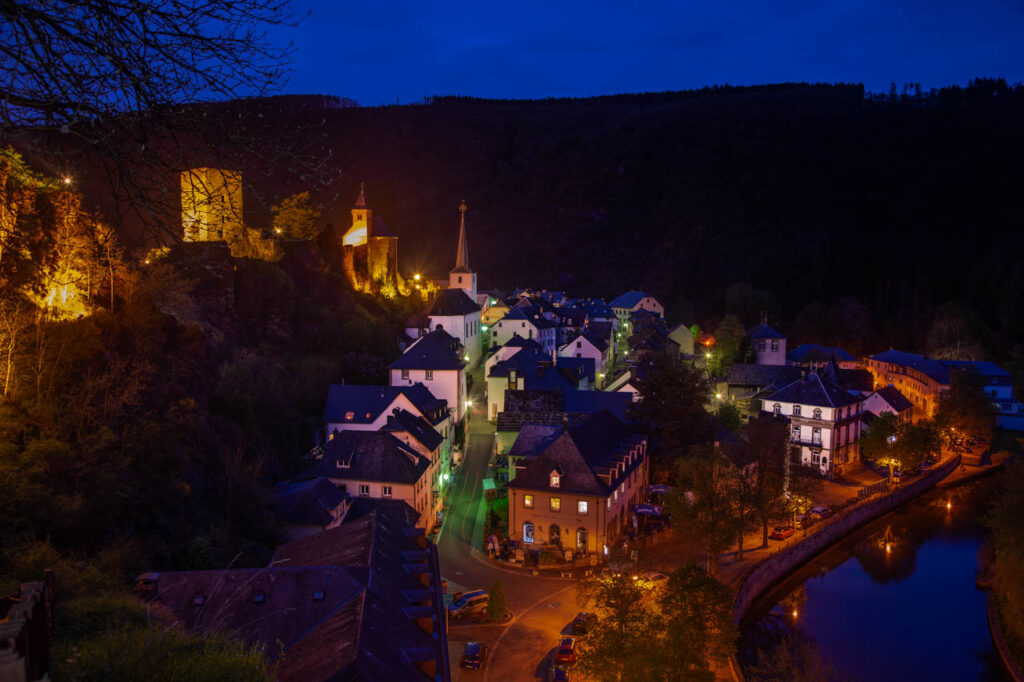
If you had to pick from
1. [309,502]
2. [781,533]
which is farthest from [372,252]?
[781,533]

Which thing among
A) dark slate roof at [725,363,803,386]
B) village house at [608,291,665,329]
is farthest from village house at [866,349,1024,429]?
village house at [608,291,665,329]

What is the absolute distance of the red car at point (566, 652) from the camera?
1912 cm

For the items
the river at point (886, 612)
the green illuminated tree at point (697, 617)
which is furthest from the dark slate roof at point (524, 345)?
the green illuminated tree at point (697, 617)

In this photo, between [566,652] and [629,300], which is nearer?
[566,652]

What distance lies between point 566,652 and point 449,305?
121ft

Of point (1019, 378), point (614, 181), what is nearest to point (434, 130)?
point (614, 181)

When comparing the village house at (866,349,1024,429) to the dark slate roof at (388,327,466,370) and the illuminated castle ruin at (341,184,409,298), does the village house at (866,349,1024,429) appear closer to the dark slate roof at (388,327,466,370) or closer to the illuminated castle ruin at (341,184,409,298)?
the dark slate roof at (388,327,466,370)

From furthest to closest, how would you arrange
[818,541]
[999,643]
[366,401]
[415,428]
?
[366,401], [818,541], [415,428], [999,643]

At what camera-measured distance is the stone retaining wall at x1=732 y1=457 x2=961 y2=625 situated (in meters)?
26.3

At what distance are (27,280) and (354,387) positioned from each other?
66.7ft

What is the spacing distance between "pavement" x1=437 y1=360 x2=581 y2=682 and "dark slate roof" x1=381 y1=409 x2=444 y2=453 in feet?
9.93

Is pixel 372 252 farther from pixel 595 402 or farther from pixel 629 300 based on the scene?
pixel 629 300

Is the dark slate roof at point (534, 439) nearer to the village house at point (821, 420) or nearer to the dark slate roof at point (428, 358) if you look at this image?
the dark slate roof at point (428, 358)

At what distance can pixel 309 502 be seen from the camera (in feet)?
81.2
